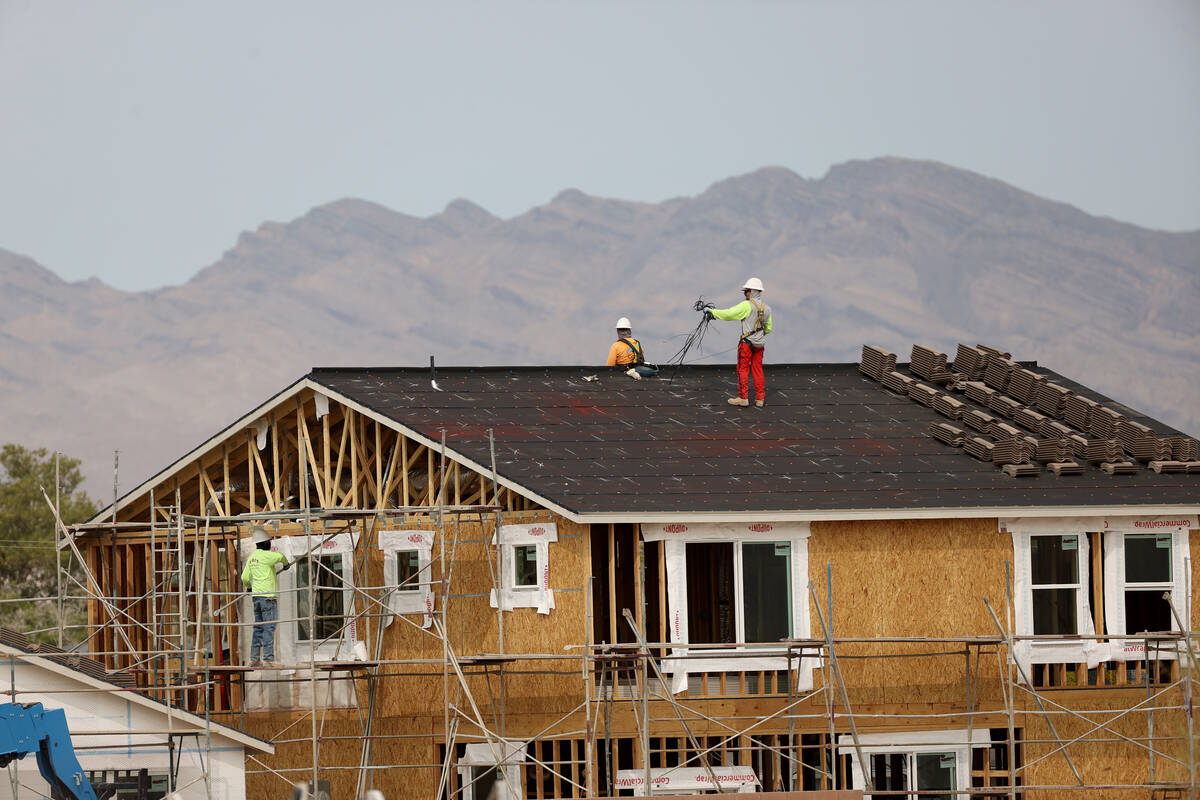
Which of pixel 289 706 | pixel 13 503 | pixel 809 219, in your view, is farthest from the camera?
pixel 809 219

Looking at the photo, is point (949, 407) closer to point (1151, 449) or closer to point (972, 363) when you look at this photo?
point (972, 363)

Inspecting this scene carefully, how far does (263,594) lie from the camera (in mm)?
24594

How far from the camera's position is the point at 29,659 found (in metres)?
22.5

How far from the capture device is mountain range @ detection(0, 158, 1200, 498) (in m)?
150

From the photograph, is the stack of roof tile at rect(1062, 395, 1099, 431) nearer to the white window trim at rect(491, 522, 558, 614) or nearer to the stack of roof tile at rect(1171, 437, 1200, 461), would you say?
the stack of roof tile at rect(1171, 437, 1200, 461)

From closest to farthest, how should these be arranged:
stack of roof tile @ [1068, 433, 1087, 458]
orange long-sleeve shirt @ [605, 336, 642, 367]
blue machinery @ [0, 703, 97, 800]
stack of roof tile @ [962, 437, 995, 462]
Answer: blue machinery @ [0, 703, 97, 800]
stack of roof tile @ [962, 437, 995, 462]
stack of roof tile @ [1068, 433, 1087, 458]
orange long-sleeve shirt @ [605, 336, 642, 367]

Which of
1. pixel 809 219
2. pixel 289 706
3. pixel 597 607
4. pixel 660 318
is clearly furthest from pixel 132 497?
pixel 809 219

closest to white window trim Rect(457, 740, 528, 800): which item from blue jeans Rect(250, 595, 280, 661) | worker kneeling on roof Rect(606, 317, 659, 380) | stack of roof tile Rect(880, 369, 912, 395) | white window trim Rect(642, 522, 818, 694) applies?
white window trim Rect(642, 522, 818, 694)

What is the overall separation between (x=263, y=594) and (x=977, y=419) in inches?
471

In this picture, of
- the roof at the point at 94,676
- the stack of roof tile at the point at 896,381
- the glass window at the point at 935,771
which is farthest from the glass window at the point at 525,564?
the stack of roof tile at the point at 896,381

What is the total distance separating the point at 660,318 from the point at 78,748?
480 feet

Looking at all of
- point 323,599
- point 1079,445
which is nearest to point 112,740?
point 323,599

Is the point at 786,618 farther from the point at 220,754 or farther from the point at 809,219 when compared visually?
the point at 809,219

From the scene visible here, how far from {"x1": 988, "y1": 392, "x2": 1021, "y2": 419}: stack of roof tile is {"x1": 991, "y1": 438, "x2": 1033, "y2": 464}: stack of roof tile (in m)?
2.52
